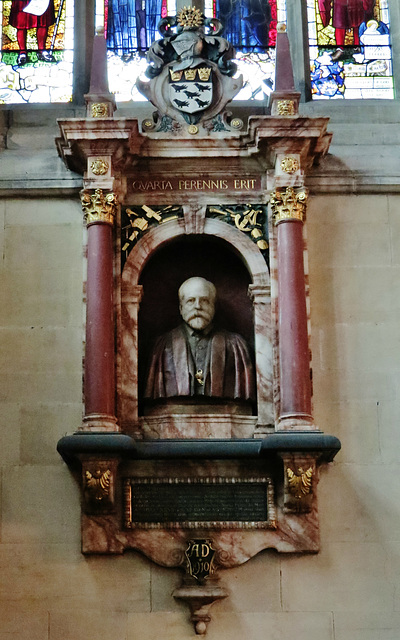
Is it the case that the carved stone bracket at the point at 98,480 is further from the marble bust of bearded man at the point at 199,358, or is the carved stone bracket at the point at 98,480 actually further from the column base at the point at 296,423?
the column base at the point at 296,423

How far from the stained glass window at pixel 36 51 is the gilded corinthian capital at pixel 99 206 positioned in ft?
5.67

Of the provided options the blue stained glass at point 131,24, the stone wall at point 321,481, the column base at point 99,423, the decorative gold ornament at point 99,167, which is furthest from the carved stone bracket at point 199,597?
the blue stained glass at point 131,24

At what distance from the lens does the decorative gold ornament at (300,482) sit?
34.3 ft

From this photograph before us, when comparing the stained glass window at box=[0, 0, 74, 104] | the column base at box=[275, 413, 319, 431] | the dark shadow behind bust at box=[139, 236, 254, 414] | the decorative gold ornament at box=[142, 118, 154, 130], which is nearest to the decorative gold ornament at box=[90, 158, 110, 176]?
the decorative gold ornament at box=[142, 118, 154, 130]

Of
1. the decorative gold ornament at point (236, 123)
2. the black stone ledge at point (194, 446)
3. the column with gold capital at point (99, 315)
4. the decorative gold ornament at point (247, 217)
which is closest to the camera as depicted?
the black stone ledge at point (194, 446)

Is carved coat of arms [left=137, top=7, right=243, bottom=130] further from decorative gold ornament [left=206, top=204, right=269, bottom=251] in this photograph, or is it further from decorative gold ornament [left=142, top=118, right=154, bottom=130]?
decorative gold ornament [left=206, top=204, right=269, bottom=251]

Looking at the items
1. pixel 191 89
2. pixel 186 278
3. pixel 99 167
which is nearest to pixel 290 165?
pixel 191 89

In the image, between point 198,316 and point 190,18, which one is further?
point 190,18

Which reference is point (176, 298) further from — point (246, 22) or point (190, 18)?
point (246, 22)

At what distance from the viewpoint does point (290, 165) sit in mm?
11359

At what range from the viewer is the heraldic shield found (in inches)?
461

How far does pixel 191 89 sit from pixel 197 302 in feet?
6.93

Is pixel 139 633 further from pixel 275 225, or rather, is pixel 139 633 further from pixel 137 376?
pixel 275 225

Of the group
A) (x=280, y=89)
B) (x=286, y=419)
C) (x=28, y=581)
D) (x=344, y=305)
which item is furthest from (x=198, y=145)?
(x=28, y=581)
